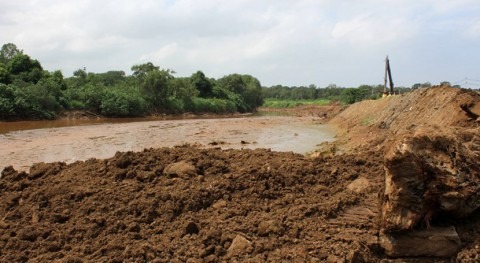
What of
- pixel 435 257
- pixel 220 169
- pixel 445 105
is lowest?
pixel 435 257

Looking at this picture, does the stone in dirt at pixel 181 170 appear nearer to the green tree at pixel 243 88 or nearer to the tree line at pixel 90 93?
the tree line at pixel 90 93

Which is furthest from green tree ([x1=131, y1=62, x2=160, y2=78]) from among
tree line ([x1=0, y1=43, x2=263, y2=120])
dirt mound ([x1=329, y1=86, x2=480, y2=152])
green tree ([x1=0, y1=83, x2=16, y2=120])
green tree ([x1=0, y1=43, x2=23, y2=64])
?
dirt mound ([x1=329, y1=86, x2=480, y2=152])

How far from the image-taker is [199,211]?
559 centimetres

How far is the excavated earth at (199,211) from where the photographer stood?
450cm

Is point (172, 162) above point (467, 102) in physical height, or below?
below

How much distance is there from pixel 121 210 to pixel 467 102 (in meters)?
9.09

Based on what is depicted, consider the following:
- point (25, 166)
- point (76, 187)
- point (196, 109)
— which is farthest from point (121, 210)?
point (196, 109)

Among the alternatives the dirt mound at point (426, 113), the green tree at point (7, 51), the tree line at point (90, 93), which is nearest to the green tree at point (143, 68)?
the tree line at point (90, 93)

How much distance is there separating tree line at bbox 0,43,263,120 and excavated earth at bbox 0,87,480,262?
26834mm

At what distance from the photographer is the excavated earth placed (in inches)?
177

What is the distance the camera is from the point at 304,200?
18.7ft

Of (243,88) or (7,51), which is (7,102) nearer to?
(7,51)

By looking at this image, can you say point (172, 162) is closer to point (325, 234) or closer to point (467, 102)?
point (325, 234)

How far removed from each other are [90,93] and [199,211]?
3760cm
